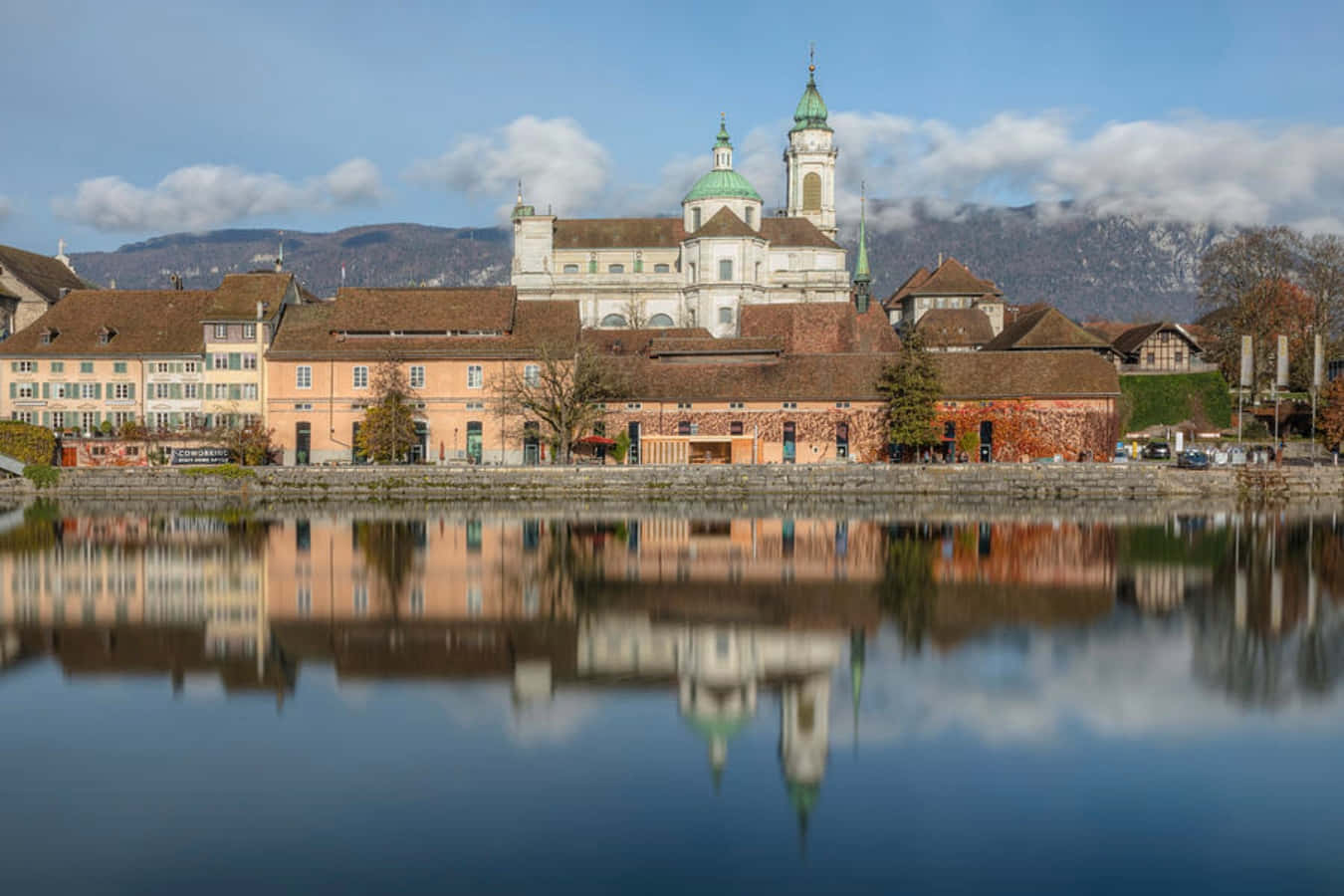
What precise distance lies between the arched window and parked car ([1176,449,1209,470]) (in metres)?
55.8

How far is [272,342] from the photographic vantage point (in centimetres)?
5916

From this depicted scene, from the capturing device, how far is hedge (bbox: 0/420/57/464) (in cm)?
5266

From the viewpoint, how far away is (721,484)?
166ft

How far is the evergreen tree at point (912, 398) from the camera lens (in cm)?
5475

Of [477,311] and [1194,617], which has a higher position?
[477,311]

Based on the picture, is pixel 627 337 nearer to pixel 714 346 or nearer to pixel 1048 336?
pixel 714 346

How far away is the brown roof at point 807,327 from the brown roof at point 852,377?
5.69m

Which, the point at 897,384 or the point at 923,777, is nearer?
the point at 923,777

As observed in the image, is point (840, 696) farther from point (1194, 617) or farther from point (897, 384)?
point (897, 384)

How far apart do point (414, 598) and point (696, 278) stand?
191 feet

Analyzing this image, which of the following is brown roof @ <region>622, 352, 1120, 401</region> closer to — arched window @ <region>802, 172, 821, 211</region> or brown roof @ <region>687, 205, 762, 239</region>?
brown roof @ <region>687, 205, 762, 239</region>

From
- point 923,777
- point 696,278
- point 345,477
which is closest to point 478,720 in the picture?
point 923,777

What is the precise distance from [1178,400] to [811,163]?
4597 centimetres

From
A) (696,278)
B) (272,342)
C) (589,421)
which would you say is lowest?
(589,421)
